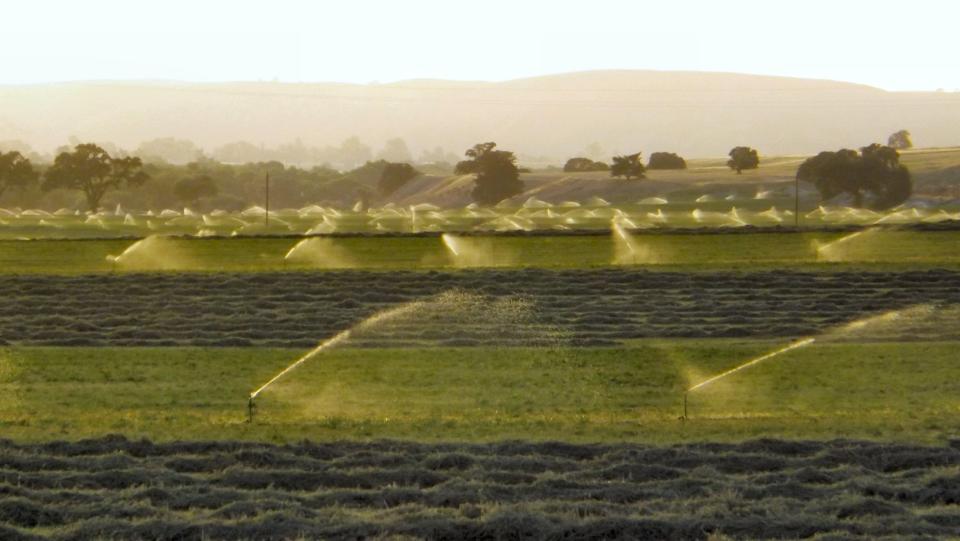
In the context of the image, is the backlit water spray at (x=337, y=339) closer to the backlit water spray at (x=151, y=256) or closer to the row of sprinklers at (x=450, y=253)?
the row of sprinklers at (x=450, y=253)

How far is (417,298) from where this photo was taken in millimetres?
32938

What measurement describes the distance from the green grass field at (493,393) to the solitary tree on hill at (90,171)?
68.6 meters

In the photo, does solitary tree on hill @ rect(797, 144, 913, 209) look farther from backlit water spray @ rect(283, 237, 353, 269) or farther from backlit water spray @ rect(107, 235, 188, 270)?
backlit water spray @ rect(107, 235, 188, 270)

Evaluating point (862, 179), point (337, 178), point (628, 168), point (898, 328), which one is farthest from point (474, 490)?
point (337, 178)

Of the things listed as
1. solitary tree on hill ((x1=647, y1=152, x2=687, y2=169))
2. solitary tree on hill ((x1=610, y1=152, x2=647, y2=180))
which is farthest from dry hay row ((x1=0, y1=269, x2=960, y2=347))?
solitary tree on hill ((x1=647, y1=152, x2=687, y2=169))

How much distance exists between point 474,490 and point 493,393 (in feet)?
25.8

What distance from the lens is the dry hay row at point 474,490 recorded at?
37.2ft

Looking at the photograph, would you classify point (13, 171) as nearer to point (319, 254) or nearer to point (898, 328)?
point (319, 254)

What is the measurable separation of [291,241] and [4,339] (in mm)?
22971

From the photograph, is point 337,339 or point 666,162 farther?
point 666,162

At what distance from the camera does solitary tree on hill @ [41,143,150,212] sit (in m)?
91.1

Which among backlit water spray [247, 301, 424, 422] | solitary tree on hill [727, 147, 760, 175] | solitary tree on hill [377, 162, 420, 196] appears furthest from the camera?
solitary tree on hill [377, 162, 420, 196]

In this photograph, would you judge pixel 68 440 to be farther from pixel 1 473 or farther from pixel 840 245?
pixel 840 245

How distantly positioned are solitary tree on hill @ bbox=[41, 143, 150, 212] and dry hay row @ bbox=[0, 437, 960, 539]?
79.8 m
